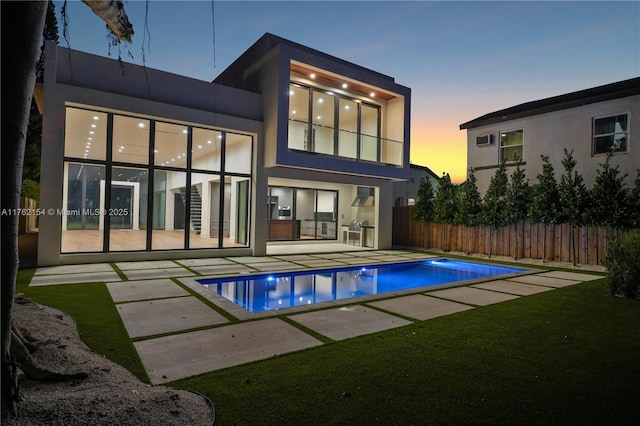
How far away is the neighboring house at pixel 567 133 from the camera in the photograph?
34.9 ft

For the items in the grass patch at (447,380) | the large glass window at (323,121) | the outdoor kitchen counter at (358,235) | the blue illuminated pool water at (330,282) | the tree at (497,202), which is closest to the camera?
the grass patch at (447,380)

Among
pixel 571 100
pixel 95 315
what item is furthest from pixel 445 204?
pixel 95 315

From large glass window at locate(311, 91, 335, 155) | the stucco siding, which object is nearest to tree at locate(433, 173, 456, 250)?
the stucco siding

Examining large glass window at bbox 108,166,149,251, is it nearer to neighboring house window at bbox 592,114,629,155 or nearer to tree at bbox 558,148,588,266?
tree at bbox 558,148,588,266

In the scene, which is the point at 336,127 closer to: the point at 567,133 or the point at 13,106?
the point at 567,133

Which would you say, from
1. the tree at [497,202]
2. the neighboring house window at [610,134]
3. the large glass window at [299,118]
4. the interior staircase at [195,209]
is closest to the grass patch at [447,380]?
the large glass window at [299,118]

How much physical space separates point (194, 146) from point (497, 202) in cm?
975

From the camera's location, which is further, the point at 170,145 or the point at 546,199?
the point at 546,199

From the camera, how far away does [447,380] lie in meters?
2.79

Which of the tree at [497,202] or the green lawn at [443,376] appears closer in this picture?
the green lawn at [443,376]

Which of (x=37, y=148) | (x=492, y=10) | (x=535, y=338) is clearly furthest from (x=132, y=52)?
(x=37, y=148)

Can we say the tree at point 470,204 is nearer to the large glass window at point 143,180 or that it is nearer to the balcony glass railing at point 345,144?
the balcony glass railing at point 345,144

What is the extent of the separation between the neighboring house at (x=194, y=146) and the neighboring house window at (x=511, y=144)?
3.97 m

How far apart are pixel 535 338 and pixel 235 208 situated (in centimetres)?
929
